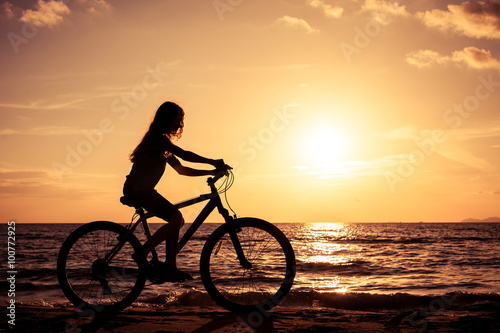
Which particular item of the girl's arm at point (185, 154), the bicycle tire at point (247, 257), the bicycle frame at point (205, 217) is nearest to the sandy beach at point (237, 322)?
the bicycle tire at point (247, 257)

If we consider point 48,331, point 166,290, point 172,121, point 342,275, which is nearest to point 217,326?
point 48,331

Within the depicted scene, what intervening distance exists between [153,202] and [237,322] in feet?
5.55

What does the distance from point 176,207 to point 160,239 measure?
19.0 inches

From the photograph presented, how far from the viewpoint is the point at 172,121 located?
536 centimetres

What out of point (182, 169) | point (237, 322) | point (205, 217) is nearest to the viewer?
point (237, 322)

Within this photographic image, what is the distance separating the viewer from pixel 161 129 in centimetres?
530

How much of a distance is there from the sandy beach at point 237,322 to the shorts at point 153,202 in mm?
1201

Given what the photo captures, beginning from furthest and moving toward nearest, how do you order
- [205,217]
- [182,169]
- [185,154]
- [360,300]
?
[360,300]
[182,169]
[205,217]
[185,154]

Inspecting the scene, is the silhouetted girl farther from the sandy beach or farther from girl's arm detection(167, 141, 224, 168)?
the sandy beach

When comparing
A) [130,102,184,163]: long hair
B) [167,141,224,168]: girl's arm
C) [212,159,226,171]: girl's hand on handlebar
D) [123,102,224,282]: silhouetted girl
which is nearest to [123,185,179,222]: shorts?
[123,102,224,282]: silhouetted girl

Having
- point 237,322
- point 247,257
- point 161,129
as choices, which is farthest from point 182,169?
point 237,322

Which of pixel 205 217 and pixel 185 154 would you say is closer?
pixel 185 154

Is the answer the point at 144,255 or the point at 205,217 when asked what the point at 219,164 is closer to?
the point at 205,217

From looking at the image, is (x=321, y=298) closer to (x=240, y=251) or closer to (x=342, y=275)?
(x=240, y=251)
